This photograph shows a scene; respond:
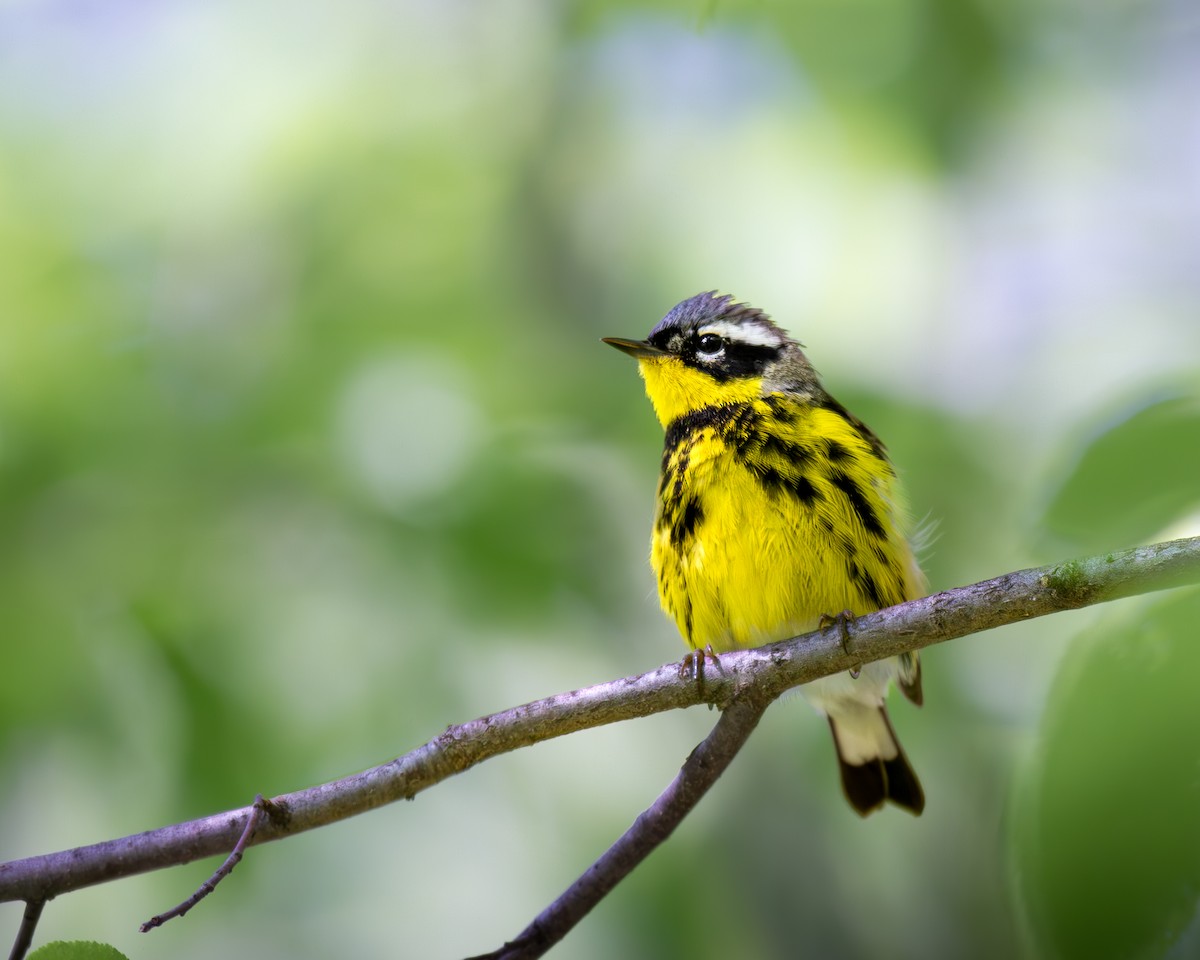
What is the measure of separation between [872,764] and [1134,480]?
9.13 ft

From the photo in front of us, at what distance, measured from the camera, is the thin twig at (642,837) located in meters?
2.57

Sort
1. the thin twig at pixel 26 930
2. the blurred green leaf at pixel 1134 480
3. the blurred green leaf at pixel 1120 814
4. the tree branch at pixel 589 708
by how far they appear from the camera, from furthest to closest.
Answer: the tree branch at pixel 589 708 → the thin twig at pixel 26 930 → the blurred green leaf at pixel 1134 480 → the blurred green leaf at pixel 1120 814

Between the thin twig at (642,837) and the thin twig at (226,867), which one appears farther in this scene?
the thin twig at (642,837)

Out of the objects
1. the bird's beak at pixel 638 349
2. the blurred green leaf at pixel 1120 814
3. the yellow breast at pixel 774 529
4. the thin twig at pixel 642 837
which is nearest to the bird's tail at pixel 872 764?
the yellow breast at pixel 774 529

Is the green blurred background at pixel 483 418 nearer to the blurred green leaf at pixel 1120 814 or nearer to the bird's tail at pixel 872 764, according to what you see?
the bird's tail at pixel 872 764

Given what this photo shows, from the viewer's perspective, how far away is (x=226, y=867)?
7.79 ft

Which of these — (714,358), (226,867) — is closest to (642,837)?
(226,867)

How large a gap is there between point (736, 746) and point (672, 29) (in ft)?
10.1

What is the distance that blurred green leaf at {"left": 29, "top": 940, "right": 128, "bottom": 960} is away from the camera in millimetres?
1769

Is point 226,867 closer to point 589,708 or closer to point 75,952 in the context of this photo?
point 75,952

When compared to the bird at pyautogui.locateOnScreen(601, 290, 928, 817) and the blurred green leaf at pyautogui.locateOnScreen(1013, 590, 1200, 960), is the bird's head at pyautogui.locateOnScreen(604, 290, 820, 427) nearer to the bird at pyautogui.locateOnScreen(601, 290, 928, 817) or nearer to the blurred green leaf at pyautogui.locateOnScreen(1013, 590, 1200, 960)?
the bird at pyautogui.locateOnScreen(601, 290, 928, 817)

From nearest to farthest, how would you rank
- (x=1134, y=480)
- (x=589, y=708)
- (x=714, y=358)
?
1. (x=1134, y=480)
2. (x=589, y=708)
3. (x=714, y=358)

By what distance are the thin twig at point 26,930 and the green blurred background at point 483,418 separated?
1361 millimetres

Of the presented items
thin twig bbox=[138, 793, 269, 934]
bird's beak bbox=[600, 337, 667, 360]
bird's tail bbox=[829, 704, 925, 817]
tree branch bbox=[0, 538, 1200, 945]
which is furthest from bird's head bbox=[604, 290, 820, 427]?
thin twig bbox=[138, 793, 269, 934]
